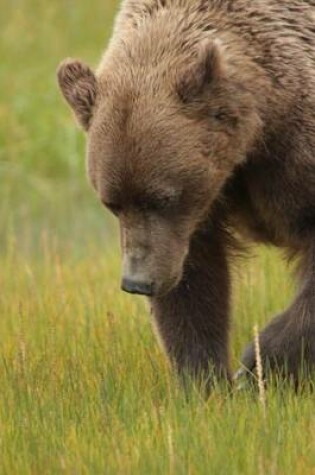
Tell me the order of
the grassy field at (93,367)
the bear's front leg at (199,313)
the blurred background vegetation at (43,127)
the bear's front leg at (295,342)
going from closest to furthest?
1. the grassy field at (93,367)
2. the bear's front leg at (295,342)
3. the bear's front leg at (199,313)
4. the blurred background vegetation at (43,127)

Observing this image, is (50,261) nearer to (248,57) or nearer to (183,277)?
(183,277)

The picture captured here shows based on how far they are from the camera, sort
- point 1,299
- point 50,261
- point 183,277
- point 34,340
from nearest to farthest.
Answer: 1. point 183,277
2. point 34,340
3. point 1,299
4. point 50,261

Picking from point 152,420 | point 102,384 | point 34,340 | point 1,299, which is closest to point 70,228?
point 1,299

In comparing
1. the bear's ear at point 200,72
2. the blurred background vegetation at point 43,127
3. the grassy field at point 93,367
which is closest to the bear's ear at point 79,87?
the bear's ear at point 200,72

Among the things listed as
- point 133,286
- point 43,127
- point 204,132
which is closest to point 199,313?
point 133,286

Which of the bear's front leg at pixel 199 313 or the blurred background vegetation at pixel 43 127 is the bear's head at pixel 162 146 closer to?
the bear's front leg at pixel 199 313

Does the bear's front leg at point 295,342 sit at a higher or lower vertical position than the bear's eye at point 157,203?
lower

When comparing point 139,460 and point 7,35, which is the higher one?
point 139,460

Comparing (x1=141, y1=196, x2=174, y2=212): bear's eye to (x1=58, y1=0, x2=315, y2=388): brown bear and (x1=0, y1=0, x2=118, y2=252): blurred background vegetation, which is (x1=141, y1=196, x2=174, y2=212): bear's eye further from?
(x1=0, y1=0, x2=118, y2=252): blurred background vegetation

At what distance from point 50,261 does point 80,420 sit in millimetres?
3464

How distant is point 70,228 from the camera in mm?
10797

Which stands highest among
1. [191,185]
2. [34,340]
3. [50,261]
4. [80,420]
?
[191,185]

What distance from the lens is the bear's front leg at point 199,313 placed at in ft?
19.7

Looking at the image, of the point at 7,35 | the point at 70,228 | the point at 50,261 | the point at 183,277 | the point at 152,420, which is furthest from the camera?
the point at 7,35
